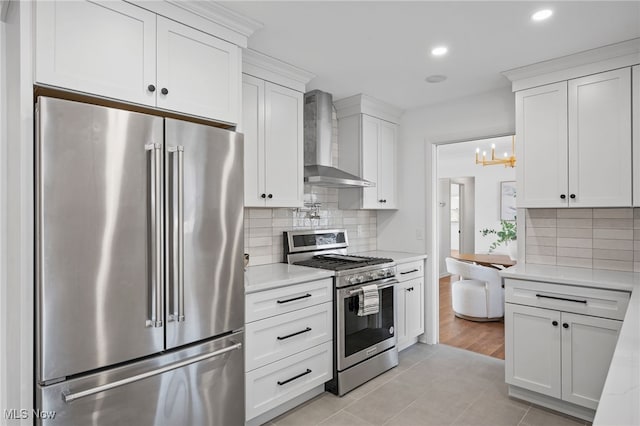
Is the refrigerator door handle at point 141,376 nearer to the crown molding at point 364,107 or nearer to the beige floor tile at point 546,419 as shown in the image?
the beige floor tile at point 546,419

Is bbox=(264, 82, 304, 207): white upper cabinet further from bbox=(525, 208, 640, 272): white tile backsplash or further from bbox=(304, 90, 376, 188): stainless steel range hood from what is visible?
bbox=(525, 208, 640, 272): white tile backsplash

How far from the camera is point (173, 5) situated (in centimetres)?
192

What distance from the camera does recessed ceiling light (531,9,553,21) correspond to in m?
2.12

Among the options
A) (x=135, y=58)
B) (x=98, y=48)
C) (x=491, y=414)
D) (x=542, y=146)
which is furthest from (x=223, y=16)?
(x=491, y=414)

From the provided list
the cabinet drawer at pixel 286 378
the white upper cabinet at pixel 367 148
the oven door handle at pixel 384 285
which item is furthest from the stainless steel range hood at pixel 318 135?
the cabinet drawer at pixel 286 378

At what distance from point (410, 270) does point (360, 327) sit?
91 cm

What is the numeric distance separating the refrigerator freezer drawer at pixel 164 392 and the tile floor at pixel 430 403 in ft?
2.14

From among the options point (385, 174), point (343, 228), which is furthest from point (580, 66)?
point (343, 228)

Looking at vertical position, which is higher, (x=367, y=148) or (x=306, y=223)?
(x=367, y=148)

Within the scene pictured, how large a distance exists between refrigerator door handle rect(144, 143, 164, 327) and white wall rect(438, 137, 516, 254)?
6441 millimetres

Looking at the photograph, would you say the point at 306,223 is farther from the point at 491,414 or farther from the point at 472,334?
the point at 472,334

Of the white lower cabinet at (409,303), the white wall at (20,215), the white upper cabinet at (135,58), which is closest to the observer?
the white wall at (20,215)

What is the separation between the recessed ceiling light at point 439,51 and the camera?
8.51 ft

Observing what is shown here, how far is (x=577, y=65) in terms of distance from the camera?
2.73m
